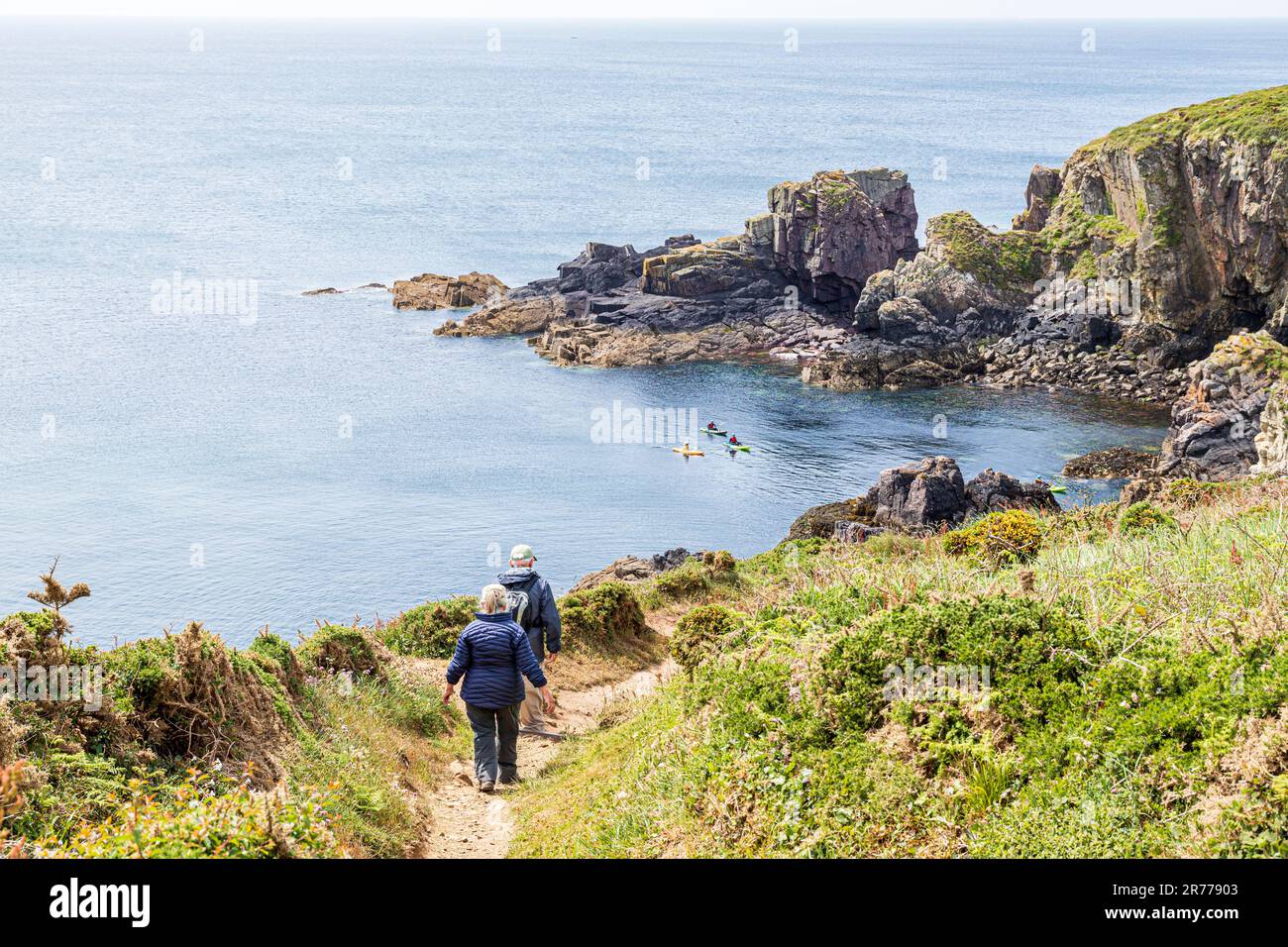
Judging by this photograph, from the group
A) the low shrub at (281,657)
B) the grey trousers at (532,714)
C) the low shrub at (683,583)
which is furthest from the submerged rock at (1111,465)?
the low shrub at (281,657)

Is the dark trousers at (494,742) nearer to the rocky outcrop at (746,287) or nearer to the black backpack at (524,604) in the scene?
the black backpack at (524,604)

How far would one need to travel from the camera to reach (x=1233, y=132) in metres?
71.9

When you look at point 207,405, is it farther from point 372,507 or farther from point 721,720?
point 721,720

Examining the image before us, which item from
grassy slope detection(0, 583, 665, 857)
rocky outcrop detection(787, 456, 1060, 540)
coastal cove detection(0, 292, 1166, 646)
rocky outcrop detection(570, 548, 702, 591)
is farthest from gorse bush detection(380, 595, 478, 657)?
rocky outcrop detection(787, 456, 1060, 540)

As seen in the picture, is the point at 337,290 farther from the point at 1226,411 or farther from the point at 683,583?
the point at 683,583

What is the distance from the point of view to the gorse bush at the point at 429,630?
760 inches

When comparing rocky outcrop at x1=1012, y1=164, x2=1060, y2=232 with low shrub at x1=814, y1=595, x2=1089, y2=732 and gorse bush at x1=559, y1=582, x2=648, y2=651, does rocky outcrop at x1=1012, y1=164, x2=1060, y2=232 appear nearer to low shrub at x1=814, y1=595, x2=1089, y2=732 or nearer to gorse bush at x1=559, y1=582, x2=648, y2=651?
gorse bush at x1=559, y1=582, x2=648, y2=651

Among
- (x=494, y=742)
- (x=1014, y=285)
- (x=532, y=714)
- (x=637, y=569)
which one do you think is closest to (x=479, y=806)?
(x=494, y=742)

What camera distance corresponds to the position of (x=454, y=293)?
356 ft

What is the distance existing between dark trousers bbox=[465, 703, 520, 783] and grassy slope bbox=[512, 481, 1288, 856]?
91 centimetres

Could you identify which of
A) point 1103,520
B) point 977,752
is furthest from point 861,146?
point 977,752

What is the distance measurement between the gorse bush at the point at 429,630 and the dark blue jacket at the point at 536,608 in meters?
5.43
